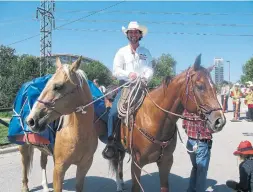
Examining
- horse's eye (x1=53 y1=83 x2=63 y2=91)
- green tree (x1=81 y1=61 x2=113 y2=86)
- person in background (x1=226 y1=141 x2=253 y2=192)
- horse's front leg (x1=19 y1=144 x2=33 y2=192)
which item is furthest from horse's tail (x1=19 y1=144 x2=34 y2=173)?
green tree (x1=81 y1=61 x2=113 y2=86)

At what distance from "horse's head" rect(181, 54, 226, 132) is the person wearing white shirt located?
1038mm

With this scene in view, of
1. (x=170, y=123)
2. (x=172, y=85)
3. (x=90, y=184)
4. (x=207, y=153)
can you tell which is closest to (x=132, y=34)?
(x=172, y=85)

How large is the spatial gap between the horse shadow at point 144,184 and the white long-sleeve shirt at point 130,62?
242cm

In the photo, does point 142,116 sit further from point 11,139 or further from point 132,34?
point 11,139

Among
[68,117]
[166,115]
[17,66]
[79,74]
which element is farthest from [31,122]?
[17,66]

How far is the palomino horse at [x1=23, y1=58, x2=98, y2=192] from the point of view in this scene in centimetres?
323

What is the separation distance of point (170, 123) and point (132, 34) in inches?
63.3

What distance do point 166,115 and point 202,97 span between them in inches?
25.1

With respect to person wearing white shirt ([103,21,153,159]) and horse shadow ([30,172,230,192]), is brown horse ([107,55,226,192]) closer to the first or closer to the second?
person wearing white shirt ([103,21,153,159])

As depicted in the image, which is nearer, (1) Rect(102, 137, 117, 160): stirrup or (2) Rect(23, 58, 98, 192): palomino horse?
(2) Rect(23, 58, 98, 192): palomino horse

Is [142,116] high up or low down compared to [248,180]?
up

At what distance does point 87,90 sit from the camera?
3.77 m

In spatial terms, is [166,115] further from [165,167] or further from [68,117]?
[68,117]

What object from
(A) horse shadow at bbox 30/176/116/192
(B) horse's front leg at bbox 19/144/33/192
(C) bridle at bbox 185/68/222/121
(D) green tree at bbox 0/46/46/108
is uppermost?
(D) green tree at bbox 0/46/46/108
